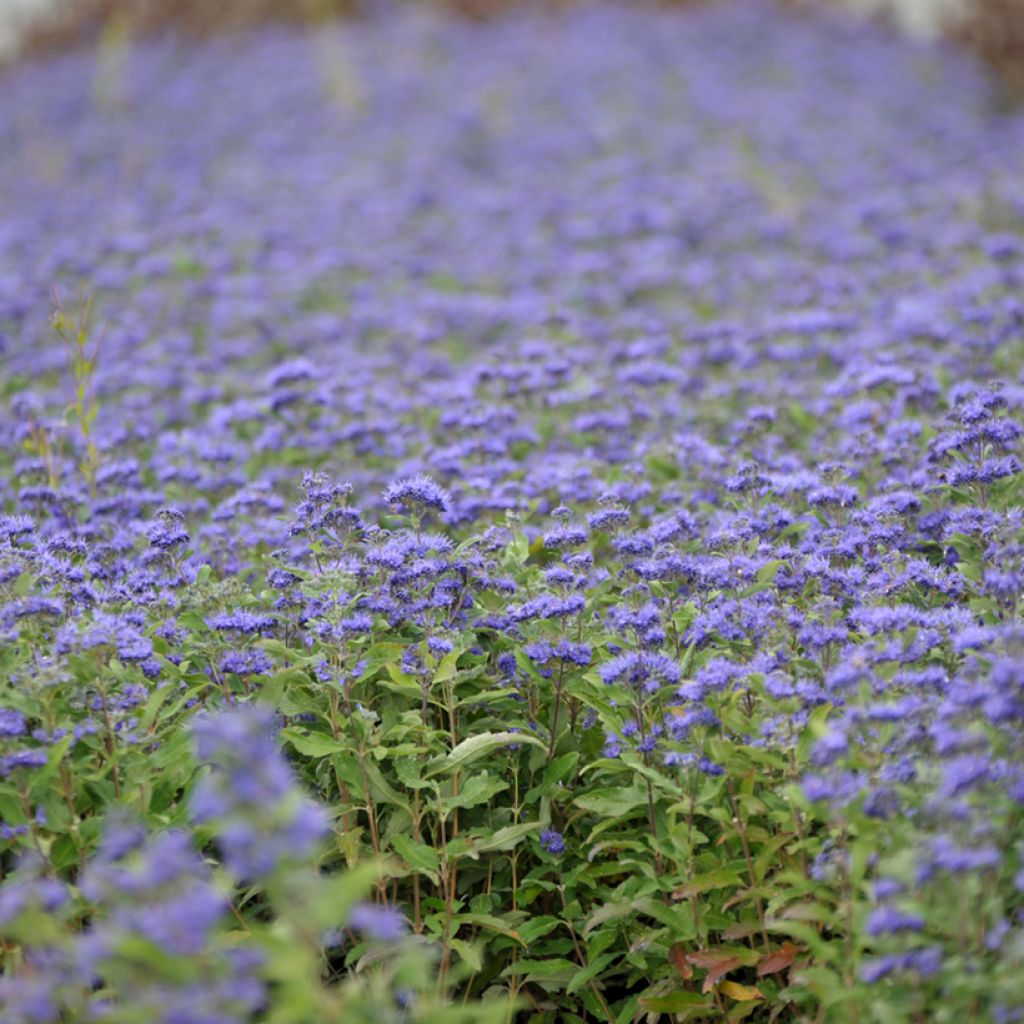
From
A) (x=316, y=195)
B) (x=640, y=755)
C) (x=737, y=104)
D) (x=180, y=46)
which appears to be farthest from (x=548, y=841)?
(x=180, y=46)

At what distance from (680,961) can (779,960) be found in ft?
0.99

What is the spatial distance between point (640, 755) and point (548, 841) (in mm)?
433

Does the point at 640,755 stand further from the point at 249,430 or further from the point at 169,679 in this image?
the point at 249,430

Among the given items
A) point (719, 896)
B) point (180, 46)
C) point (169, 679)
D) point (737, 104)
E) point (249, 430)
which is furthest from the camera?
point (180, 46)

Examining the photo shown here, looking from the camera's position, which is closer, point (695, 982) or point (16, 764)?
point (16, 764)

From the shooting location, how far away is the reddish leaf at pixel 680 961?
3.54 meters

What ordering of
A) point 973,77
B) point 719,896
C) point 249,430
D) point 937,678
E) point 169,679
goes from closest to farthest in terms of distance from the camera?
point 937,678, point 719,896, point 169,679, point 249,430, point 973,77

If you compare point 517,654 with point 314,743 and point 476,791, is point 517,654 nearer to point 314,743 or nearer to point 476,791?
point 476,791

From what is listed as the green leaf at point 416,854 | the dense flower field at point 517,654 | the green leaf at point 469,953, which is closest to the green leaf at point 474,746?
the dense flower field at point 517,654

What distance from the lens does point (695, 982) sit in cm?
365

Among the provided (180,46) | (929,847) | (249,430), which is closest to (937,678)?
(929,847)

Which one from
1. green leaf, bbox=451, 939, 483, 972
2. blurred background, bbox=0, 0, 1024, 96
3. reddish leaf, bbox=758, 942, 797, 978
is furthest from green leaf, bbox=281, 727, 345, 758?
blurred background, bbox=0, 0, 1024, 96

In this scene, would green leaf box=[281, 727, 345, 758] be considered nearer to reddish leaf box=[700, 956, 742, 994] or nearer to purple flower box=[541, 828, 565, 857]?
purple flower box=[541, 828, 565, 857]

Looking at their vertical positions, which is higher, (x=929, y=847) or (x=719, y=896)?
(x=929, y=847)
